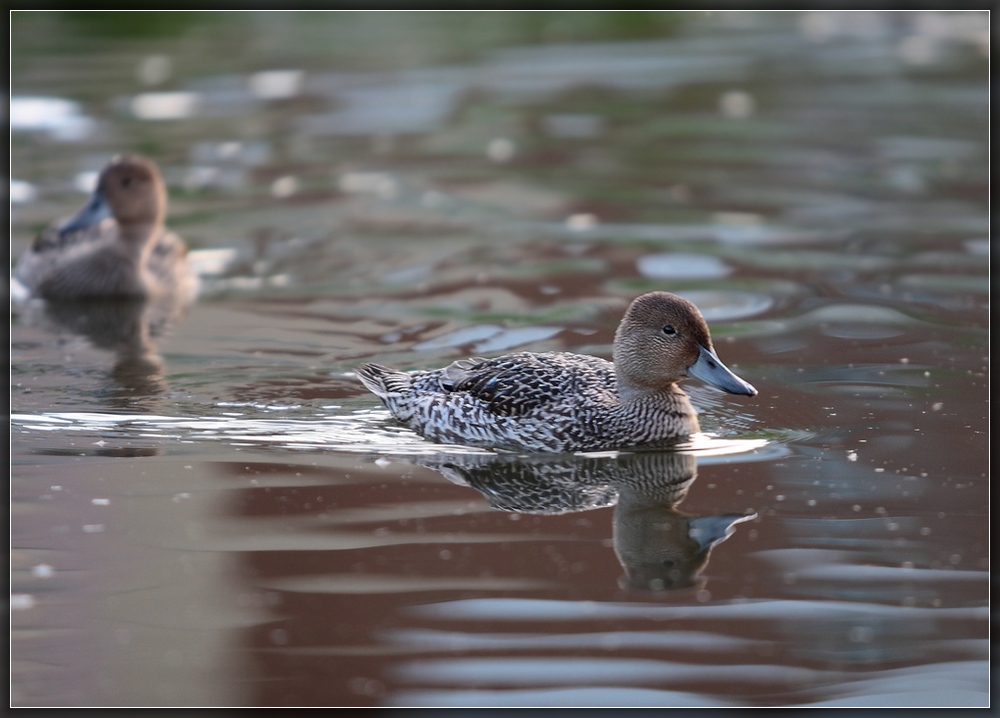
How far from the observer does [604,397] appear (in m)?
8.59

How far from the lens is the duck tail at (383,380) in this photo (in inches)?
355

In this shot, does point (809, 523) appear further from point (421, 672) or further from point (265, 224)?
point (265, 224)

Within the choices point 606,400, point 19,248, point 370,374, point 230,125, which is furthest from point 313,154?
point 606,400

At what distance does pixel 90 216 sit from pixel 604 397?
19.8 ft

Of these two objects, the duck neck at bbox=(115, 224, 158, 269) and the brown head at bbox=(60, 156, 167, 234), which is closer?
the duck neck at bbox=(115, 224, 158, 269)

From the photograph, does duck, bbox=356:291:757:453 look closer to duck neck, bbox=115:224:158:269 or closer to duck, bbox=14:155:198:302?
duck, bbox=14:155:198:302

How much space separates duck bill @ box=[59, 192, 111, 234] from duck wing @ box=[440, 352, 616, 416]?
497 cm

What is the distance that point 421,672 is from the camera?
230 inches

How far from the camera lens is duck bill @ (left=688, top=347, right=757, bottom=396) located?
830 cm

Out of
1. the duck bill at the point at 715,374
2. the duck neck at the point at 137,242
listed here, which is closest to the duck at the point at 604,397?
the duck bill at the point at 715,374

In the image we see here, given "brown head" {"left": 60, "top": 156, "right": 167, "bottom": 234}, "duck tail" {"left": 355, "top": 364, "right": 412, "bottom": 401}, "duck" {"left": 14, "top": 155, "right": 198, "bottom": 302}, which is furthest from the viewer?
"brown head" {"left": 60, "top": 156, "right": 167, "bottom": 234}

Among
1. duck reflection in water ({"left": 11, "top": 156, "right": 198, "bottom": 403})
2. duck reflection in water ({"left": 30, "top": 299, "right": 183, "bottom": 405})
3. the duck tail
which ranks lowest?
the duck tail

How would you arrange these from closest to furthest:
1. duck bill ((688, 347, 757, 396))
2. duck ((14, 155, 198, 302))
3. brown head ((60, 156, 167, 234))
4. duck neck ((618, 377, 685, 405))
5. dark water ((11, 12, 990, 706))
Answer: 1. dark water ((11, 12, 990, 706))
2. duck bill ((688, 347, 757, 396))
3. duck neck ((618, 377, 685, 405))
4. duck ((14, 155, 198, 302))
5. brown head ((60, 156, 167, 234))

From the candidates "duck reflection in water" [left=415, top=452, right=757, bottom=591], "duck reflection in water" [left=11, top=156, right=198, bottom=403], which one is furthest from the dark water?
"duck reflection in water" [left=11, top=156, right=198, bottom=403]
